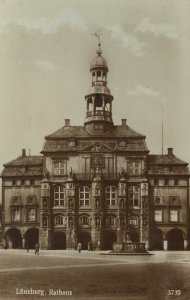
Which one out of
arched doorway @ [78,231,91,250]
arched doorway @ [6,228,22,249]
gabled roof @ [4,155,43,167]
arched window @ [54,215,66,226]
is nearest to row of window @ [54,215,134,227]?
arched window @ [54,215,66,226]

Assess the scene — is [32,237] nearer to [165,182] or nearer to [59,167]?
[59,167]

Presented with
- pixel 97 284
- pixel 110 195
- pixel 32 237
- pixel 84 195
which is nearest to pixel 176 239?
pixel 110 195

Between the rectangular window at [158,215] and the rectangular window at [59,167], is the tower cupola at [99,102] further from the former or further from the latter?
the rectangular window at [158,215]

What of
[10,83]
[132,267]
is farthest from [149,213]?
[10,83]

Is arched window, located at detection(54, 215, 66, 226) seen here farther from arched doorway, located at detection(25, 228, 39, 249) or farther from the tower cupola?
the tower cupola

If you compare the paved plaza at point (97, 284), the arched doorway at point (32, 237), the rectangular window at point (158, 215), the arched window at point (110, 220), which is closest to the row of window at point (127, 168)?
the rectangular window at point (158, 215)

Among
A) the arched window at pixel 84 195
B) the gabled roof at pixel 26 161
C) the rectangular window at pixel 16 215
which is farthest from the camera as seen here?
the gabled roof at pixel 26 161

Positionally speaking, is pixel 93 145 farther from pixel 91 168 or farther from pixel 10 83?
pixel 10 83

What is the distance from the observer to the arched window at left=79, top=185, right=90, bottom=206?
5541 cm

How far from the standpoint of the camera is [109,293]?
62.7 feet

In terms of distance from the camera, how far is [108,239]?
5525 centimetres

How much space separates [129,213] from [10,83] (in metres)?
32.3

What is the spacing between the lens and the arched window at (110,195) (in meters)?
55.2

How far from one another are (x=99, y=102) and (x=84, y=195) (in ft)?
29.7
